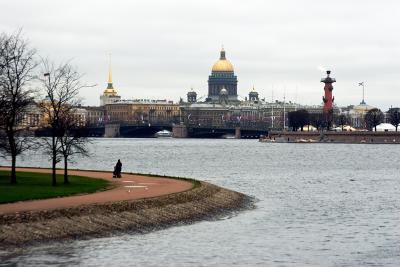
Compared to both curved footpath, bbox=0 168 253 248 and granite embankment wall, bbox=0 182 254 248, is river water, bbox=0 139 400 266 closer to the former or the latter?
granite embankment wall, bbox=0 182 254 248

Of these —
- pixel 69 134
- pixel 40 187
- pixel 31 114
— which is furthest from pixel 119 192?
pixel 31 114

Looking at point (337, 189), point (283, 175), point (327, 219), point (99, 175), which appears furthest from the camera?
point (283, 175)

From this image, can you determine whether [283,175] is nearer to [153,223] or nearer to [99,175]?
[99,175]

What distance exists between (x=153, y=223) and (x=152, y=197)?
3.39 metres

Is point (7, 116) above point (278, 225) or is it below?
above

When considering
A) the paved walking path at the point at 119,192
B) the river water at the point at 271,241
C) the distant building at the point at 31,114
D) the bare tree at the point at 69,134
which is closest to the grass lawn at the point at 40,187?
the paved walking path at the point at 119,192

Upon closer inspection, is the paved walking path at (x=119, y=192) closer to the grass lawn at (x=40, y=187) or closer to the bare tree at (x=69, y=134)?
the grass lawn at (x=40, y=187)

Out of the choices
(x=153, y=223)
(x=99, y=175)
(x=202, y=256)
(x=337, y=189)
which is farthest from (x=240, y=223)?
(x=337, y=189)

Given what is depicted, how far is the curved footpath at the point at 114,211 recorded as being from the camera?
36.0 meters

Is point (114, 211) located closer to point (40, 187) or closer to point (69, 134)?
point (40, 187)

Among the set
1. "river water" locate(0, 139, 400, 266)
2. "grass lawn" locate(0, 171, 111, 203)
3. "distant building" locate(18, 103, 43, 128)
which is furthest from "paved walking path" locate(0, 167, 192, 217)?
"distant building" locate(18, 103, 43, 128)

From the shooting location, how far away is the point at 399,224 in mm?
44844

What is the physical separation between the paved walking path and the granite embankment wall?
81 centimetres

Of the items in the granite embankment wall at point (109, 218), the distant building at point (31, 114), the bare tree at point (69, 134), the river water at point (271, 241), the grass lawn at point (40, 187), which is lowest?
the river water at point (271, 241)
